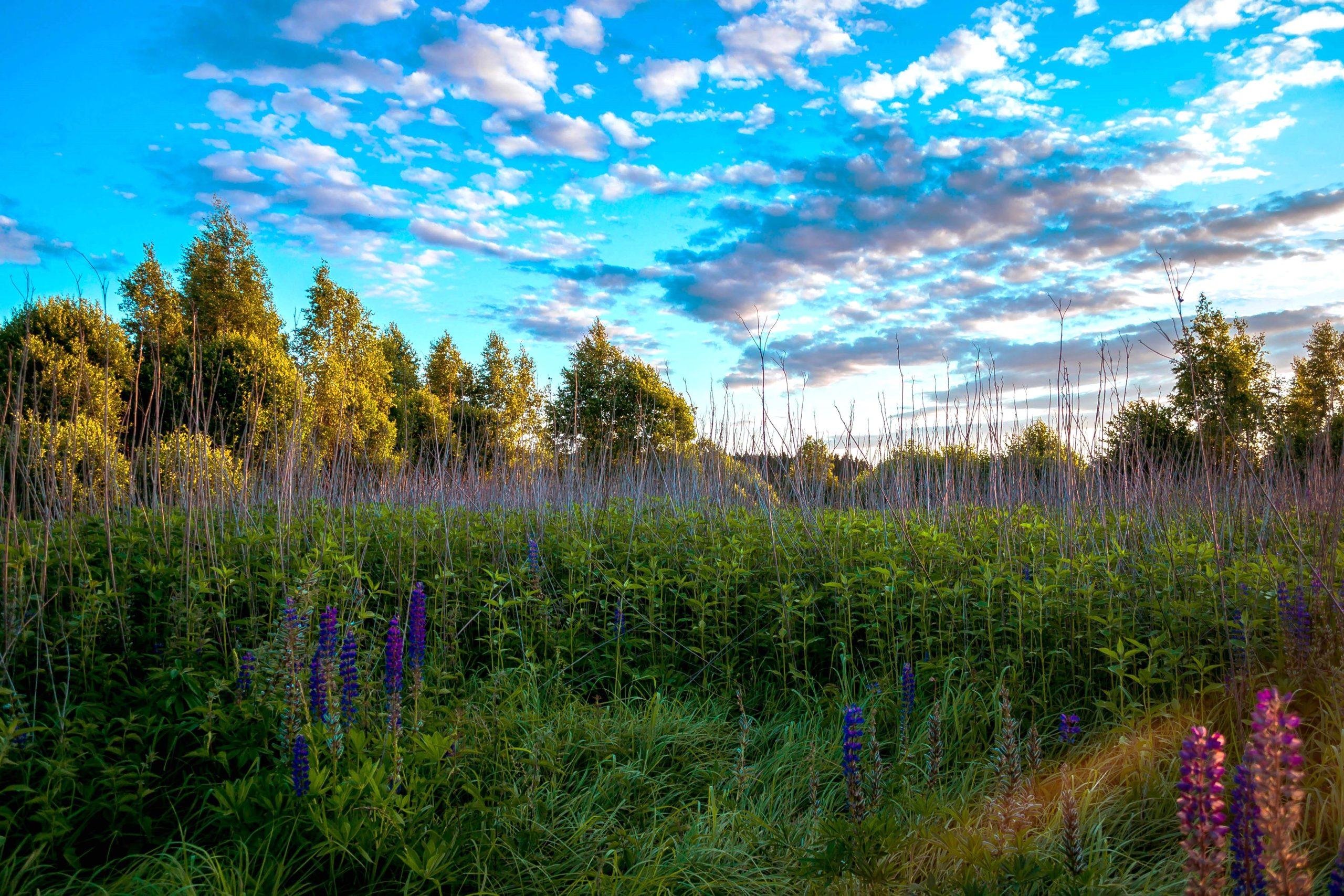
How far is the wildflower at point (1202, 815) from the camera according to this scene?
1.06 m

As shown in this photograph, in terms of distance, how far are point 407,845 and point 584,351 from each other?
2083 cm

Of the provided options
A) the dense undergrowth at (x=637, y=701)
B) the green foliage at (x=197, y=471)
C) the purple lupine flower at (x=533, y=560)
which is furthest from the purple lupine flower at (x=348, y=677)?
the green foliage at (x=197, y=471)

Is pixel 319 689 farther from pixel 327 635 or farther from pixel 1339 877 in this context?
pixel 1339 877

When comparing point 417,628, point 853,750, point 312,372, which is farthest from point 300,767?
point 312,372

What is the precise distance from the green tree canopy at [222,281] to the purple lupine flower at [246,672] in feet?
61.2

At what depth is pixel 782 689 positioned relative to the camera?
3.76 meters

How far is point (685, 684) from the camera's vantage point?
12.5ft

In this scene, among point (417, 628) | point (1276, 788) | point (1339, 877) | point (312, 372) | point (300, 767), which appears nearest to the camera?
point (1276, 788)

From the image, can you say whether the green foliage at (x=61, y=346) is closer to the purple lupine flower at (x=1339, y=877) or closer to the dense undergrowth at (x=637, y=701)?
the dense undergrowth at (x=637, y=701)

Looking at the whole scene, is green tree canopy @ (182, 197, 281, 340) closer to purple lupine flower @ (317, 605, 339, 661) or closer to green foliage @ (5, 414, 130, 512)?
green foliage @ (5, 414, 130, 512)

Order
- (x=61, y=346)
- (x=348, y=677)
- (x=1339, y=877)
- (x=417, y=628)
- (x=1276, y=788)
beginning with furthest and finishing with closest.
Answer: (x=61, y=346)
(x=417, y=628)
(x=348, y=677)
(x=1339, y=877)
(x=1276, y=788)

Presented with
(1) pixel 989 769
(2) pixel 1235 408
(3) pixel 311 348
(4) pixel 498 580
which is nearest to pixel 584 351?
(3) pixel 311 348

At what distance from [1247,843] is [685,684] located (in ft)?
9.08

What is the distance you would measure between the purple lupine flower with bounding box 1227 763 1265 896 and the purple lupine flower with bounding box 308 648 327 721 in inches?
91.1
